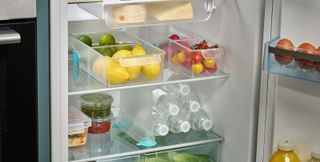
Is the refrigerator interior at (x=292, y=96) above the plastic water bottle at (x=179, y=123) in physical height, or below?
above

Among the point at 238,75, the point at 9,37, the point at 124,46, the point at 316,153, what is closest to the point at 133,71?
the point at 124,46

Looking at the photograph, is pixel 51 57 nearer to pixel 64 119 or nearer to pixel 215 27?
pixel 64 119

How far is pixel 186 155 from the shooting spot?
98.3 inches

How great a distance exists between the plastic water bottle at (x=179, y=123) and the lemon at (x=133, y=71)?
286mm

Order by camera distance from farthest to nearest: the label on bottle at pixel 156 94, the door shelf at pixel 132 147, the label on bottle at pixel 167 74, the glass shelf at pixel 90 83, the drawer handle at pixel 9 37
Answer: the label on bottle at pixel 156 94 < the label on bottle at pixel 167 74 < the door shelf at pixel 132 147 < the glass shelf at pixel 90 83 < the drawer handle at pixel 9 37

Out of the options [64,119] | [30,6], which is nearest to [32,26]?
[30,6]

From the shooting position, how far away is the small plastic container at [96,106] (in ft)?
7.91

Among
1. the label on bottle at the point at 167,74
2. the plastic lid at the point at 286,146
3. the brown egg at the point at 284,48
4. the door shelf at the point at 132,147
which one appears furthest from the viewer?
the label on bottle at the point at 167,74

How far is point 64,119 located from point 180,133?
1.93 feet

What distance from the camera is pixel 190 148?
2.55m

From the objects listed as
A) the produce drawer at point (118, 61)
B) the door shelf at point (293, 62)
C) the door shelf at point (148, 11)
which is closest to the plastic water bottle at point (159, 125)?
the produce drawer at point (118, 61)

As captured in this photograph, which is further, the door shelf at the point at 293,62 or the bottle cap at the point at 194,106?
the bottle cap at the point at 194,106

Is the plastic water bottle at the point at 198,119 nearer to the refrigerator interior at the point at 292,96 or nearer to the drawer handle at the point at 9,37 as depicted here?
the refrigerator interior at the point at 292,96

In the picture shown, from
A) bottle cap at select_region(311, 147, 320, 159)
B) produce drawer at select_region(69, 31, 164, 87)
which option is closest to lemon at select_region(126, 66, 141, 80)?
produce drawer at select_region(69, 31, 164, 87)
